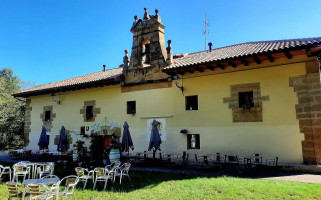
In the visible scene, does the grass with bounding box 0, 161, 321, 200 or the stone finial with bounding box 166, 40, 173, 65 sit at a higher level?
the stone finial with bounding box 166, 40, 173, 65

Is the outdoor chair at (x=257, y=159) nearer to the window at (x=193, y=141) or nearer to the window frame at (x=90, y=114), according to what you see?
the window at (x=193, y=141)

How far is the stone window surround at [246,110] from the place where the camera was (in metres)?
9.48

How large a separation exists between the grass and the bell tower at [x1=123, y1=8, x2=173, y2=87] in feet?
19.9

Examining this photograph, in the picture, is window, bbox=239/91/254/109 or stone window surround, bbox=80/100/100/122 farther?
stone window surround, bbox=80/100/100/122

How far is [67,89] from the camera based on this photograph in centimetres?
1437

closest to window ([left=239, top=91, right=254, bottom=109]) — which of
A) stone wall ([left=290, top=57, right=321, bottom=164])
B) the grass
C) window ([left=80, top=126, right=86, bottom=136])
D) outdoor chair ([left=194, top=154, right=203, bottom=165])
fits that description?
stone wall ([left=290, top=57, right=321, bottom=164])

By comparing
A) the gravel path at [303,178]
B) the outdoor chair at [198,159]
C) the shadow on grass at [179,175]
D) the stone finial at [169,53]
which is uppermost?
the stone finial at [169,53]

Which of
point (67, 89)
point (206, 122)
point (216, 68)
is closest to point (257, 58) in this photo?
point (216, 68)

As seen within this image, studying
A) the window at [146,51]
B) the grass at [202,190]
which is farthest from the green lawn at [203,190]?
the window at [146,51]

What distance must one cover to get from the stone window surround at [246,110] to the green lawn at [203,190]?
3.28 metres

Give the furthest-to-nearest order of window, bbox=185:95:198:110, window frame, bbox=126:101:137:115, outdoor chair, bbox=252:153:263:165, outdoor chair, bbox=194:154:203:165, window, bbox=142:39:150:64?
1. window, bbox=142:39:150:64
2. window frame, bbox=126:101:137:115
3. window, bbox=185:95:198:110
4. outdoor chair, bbox=194:154:203:165
5. outdoor chair, bbox=252:153:263:165

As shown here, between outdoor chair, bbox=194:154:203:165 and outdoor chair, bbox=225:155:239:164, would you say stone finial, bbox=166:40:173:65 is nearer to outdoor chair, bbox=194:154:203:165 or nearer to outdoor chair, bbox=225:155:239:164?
outdoor chair, bbox=194:154:203:165

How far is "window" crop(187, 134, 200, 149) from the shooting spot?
1091cm

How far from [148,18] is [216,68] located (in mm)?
5421
